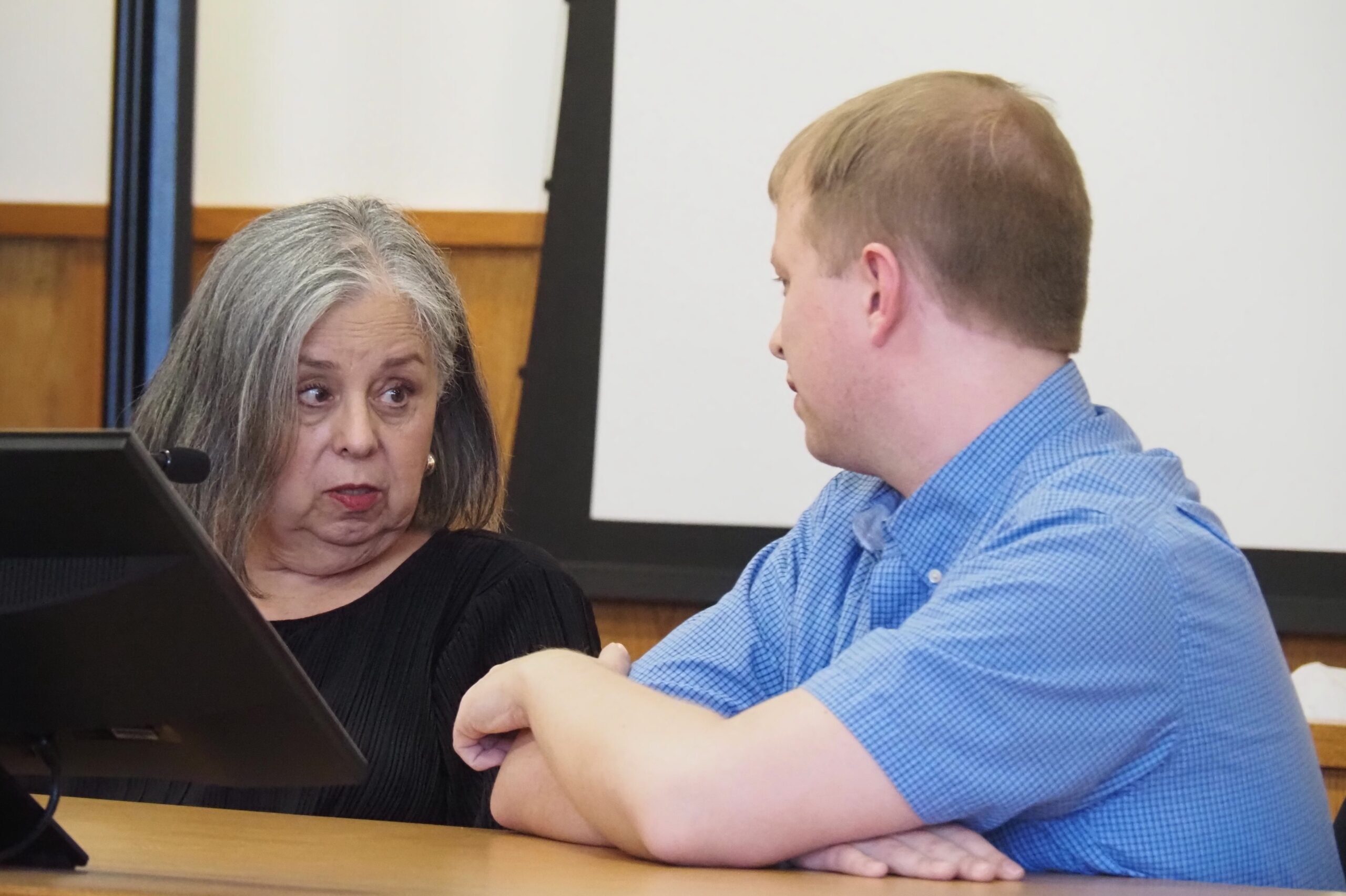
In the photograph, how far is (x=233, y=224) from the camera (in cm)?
259

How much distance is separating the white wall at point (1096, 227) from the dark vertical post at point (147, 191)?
76 cm

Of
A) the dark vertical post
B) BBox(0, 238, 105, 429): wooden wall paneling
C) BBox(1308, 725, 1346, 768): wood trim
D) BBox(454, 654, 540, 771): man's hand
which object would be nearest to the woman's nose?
BBox(454, 654, 540, 771): man's hand

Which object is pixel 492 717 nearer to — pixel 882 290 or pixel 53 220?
pixel 882 290

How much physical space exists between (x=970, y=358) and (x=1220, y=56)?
4.62 ft

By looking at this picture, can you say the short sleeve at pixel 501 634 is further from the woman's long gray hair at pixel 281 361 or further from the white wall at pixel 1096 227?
the white wall at pixel 1096 227

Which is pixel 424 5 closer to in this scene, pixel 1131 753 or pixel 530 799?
pixel 530 799

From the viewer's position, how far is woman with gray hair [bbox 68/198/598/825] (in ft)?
5.21

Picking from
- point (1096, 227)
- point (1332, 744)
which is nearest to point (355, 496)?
point (1096, 227)

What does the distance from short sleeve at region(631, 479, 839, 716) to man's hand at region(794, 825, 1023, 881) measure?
0.27 metres

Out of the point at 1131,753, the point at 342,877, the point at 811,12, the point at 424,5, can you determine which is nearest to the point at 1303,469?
the point at 811,12

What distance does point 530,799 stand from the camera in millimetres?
1155

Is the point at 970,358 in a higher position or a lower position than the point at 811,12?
lower

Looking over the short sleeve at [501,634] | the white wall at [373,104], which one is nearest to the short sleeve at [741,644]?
the short sleeve at [501,634]

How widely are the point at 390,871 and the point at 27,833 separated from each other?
22 cm
